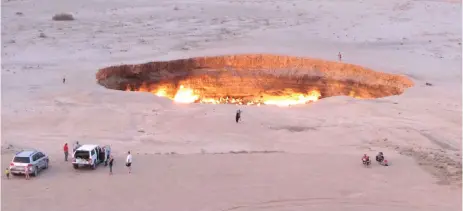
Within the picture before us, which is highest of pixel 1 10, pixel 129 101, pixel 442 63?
pixel 1 10

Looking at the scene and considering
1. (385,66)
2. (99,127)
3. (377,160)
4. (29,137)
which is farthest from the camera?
(385,66)

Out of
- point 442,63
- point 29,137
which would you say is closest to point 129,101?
point 29,137

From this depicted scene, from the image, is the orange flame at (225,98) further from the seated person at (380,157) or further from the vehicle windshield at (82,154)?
the vehicle windshield at (82,154)

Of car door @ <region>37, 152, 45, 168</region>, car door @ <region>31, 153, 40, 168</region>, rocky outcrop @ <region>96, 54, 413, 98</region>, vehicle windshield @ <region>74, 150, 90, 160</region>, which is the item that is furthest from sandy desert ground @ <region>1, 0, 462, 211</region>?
rocky outcrop @ <region>96, 54, 413, 98</region>

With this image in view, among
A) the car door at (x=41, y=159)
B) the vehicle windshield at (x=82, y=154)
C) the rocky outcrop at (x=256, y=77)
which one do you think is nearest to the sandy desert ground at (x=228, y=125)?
the car door at (x=41, y=159)

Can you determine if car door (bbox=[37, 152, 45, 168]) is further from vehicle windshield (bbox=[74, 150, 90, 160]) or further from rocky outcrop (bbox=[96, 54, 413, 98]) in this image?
rocky outcrop (bbox=[96, 54, 413, 98])

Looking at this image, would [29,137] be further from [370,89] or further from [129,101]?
[370,89]

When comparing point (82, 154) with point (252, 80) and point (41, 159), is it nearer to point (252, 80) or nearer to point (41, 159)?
point (41, 159)
